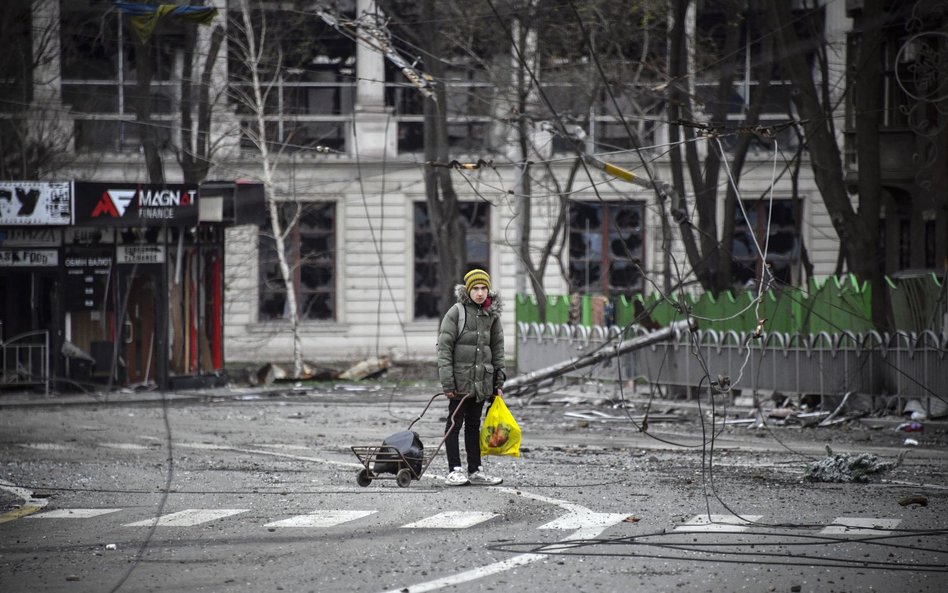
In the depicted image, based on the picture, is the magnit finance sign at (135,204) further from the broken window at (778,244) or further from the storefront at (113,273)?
the broken window at (778,244)

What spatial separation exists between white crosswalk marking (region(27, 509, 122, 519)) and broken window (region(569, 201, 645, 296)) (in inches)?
1285

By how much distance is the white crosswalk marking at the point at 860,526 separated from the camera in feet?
28.7

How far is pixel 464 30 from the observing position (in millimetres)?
34000

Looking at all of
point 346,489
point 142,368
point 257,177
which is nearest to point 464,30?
point 257,177

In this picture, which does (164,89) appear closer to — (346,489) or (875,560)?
(346,489)

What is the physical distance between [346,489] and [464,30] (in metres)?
24.0

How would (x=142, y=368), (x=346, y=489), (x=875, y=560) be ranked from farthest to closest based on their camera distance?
1. (x=142, y=368)
2. (x=346, y=489)
3. (x=875, y=560)

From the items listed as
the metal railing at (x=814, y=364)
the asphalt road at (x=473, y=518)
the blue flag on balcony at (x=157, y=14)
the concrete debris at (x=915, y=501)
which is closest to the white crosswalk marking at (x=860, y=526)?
the asphalt road at (x=473, y=518)

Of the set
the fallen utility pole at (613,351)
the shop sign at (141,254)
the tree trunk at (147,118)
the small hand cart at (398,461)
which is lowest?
the small hand cart at (398,461)

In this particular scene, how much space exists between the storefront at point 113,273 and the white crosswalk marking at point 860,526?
18.7 metres

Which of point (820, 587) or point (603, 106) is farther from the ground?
point (603, 106)

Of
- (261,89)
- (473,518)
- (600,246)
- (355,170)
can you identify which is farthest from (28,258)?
(600,246)

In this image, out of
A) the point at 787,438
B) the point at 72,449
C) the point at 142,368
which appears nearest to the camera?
the point at 72,449

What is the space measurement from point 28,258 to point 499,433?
53.0ft
